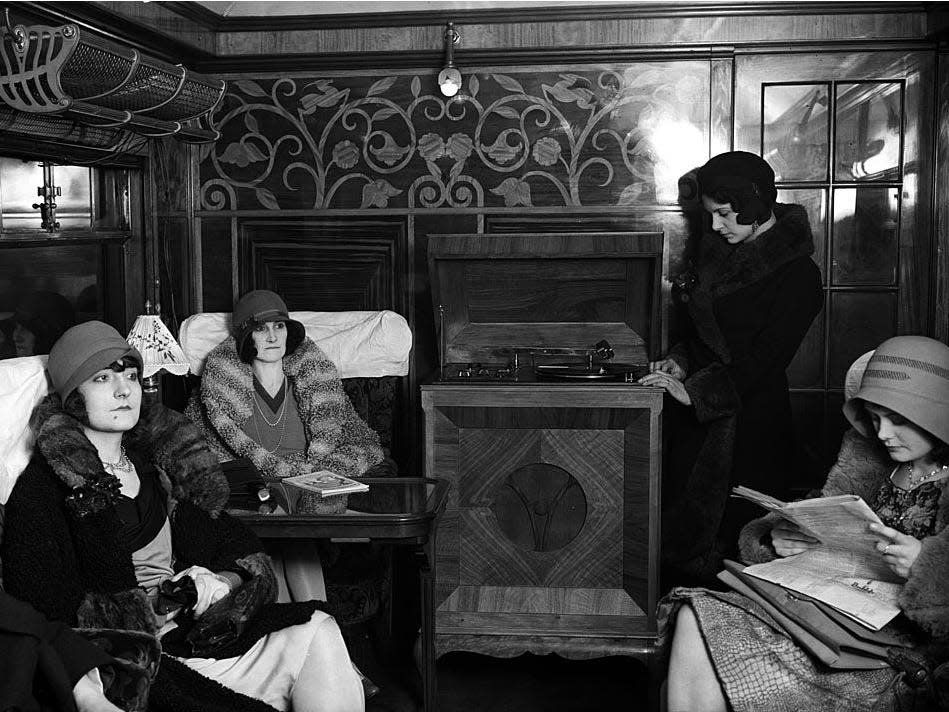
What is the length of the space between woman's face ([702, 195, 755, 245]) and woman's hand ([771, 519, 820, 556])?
5.36 feet

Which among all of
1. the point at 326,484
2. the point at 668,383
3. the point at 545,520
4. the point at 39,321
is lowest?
the point at 545,520

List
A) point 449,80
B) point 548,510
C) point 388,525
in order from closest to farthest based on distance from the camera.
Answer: point 388,525, point 548,510, point 449,80

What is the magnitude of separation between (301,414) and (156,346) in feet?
1.79

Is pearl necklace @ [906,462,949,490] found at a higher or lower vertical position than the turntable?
higher

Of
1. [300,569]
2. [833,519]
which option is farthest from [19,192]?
[833,519]

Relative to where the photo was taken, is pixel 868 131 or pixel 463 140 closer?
pixel 868 131

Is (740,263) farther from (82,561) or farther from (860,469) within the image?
(82,561)

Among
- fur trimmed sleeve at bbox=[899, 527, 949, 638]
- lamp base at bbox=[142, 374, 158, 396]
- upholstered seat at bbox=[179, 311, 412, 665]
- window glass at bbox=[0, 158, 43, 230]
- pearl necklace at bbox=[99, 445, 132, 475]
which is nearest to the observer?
fur trimmed sleeve at bbox=[899, 527, 949, 638]

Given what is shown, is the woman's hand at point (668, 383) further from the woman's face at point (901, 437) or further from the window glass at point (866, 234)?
the woman's face at point (901, 437)

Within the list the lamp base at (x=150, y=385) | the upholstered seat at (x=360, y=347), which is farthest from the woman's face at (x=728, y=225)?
the lamp base at (x=150, y=385)

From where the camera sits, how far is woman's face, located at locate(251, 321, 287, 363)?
3.81 meters

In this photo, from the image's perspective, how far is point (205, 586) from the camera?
2.67 meters

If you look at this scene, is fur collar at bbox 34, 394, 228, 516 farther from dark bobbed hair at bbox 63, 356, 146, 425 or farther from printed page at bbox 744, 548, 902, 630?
printed page at bbox 744, 548, 902, 630

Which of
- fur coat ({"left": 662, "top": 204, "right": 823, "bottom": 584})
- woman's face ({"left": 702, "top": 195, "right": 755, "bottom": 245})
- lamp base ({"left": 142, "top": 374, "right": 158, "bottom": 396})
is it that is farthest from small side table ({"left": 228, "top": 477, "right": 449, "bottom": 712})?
woman's face ({"left": 702, "top": 195, "right": 755, "bottom": 245})
